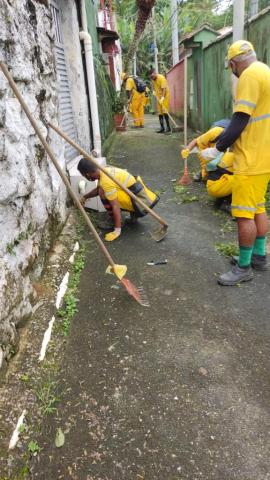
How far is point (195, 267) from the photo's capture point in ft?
12.5

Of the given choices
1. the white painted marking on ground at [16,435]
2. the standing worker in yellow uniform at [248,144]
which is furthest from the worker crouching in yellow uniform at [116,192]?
the white painted marking on ground at [16,435]

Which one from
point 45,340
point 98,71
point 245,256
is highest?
point 98,71

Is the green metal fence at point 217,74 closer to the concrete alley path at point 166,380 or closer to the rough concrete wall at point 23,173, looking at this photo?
the rough concrete wall at point 23,173

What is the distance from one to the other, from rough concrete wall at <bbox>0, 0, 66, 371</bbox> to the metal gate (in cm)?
142

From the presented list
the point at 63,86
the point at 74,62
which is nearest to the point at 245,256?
the point at 63,86

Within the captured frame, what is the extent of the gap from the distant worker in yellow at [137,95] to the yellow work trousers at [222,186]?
852 cm

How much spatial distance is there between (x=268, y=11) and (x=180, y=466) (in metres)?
5.72

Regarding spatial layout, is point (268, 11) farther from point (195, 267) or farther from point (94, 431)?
point (94, 431)

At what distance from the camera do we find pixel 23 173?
287 cm

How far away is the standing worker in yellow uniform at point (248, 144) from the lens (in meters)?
2.93

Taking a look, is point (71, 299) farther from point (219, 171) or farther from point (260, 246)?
point (219, 171)

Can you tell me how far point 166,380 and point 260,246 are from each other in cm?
173

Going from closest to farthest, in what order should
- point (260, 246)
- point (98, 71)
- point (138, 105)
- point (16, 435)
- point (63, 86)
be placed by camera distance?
point (16, 435) → point (260, 246) → point (63, 86) → point (98, 71) → point (138, 105)

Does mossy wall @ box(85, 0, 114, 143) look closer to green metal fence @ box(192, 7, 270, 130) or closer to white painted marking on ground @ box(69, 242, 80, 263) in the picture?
green metal fence @ box(192, 7, 270, 130)
